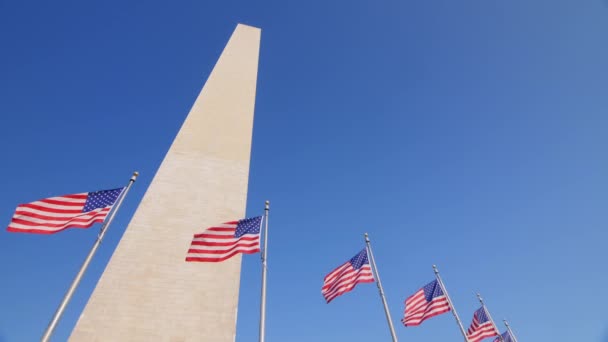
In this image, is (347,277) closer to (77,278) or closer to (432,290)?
(432,290)

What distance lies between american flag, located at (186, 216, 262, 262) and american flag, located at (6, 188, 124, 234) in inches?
102

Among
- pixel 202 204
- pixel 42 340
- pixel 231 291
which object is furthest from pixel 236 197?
pixel 42 340

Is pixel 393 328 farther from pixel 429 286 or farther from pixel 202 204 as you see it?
pixel 202 204

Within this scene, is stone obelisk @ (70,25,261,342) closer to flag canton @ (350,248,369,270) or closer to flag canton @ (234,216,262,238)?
flag canton @ (234,216,262,238)

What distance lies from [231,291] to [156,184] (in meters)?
6.38

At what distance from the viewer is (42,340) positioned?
712cm

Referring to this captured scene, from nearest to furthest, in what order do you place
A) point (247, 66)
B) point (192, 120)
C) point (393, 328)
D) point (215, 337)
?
point (393, 328)
point (215, 337)
point (192, 120)
point (247, 66)

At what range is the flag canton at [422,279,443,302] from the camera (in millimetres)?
13559

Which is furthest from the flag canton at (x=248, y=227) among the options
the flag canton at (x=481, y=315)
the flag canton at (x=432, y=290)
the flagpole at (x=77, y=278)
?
the flag canton at (x=481, y=315)

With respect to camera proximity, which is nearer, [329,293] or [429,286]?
[329,293]

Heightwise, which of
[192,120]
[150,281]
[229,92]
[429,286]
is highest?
[229,92]

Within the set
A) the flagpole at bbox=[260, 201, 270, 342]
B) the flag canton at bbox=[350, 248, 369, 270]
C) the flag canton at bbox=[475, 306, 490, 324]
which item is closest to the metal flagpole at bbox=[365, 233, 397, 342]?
the flag canton at bbox=[350, 248, 369, 270]

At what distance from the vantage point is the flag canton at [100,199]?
9366 millimetres

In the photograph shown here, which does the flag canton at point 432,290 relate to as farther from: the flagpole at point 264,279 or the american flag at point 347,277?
the flagpole at point 264,279
